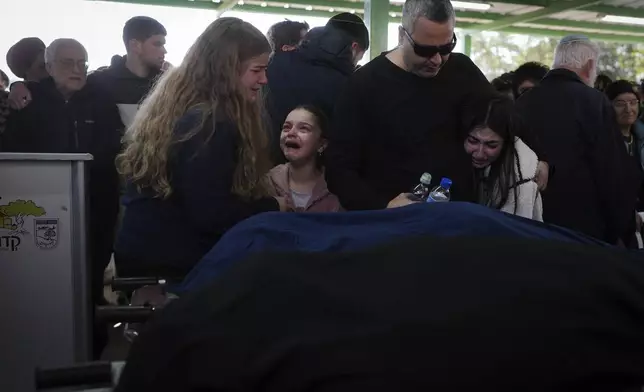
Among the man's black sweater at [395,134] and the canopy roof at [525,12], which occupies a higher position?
the canopy roof at [525,12]

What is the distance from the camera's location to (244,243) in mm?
927

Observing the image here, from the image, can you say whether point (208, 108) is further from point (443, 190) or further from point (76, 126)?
point (76, 126)

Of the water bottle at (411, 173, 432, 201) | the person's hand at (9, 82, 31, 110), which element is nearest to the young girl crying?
the water bottle at (411, 173, 432, 201)

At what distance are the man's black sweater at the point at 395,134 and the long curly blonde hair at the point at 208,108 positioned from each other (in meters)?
0.27

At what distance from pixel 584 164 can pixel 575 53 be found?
48 centimetres

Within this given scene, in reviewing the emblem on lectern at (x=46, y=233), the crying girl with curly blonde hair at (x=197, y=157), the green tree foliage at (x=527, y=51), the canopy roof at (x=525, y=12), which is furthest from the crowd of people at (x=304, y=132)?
the green tree foliage at (x=527, y=51)

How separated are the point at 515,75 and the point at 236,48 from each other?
7.38ft

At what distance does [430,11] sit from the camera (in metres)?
1.96

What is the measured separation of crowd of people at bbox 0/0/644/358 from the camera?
5.82 feet

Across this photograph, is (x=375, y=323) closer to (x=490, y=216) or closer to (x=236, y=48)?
(x=490, y=216)

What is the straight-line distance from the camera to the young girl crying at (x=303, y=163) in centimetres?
237

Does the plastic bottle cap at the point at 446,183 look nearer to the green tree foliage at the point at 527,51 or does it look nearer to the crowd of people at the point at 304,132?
the crowd of people at the point at 304,132

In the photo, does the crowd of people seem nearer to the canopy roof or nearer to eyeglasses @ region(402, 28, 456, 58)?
eyeglasses @ region(402, 28, 456, 58)

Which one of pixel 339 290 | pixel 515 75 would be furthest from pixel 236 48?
pixel 515 75
